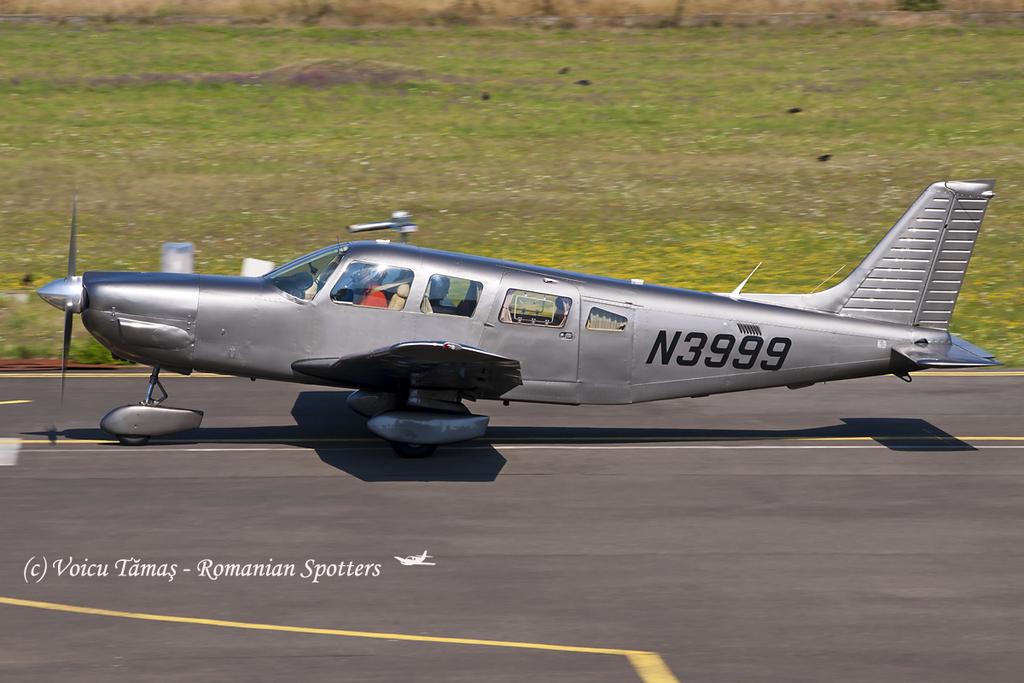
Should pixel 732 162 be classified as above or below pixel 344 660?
above

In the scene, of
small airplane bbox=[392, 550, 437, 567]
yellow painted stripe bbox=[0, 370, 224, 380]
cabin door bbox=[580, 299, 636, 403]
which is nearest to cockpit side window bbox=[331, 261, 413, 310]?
cabin door bbox=[580, 299, 636, 403]

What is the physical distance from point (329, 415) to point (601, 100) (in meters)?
22.0

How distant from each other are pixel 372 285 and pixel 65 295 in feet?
10.5

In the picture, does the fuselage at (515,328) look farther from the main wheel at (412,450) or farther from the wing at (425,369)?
the main wheel at (412,450)

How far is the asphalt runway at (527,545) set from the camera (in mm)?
9344

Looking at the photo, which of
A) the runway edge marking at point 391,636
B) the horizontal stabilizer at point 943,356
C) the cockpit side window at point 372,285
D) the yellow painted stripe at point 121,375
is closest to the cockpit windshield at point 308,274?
the cockpit side window at point 372,285

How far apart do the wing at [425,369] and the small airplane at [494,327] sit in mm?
33

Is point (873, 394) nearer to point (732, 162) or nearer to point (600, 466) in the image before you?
point (600, 466)

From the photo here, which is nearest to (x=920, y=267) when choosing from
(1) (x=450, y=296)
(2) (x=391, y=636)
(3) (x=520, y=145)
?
(1) (x=450, y=296)

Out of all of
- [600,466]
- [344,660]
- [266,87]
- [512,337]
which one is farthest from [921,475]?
[266,87]

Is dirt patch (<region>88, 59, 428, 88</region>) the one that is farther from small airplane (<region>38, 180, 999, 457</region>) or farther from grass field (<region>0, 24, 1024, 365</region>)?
small airplane (<region>38, 180, 999, 457</region>)

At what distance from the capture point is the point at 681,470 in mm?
→ 14109

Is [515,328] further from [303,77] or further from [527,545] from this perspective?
[303,77]

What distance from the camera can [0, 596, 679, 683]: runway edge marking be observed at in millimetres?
9109
